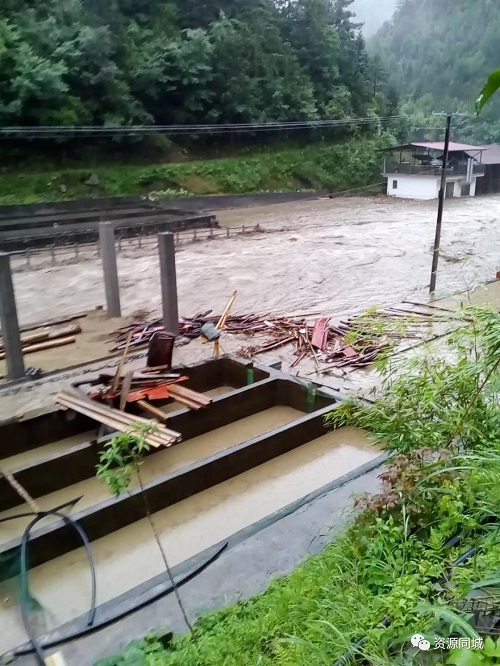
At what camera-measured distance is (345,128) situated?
44531 mm

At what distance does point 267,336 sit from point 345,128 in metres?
37.9

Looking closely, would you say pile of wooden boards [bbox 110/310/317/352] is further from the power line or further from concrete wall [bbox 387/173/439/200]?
concrete wall [bbox 387/173/439/200]

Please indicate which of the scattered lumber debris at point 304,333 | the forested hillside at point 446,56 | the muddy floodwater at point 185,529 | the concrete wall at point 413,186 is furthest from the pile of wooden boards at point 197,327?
the forested hillside at point 446,56

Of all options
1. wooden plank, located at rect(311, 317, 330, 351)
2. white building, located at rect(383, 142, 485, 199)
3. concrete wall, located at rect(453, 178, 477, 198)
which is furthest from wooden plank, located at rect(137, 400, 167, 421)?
concrete wall, located at rect(453, 178, 477, 198)

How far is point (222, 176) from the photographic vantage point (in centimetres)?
3534

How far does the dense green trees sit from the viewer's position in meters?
30.5

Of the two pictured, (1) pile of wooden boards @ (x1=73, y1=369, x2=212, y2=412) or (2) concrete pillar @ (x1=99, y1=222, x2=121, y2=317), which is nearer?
(1) pile of wooden boards @ (x1=73, y1=369, x2=212, y2=412)

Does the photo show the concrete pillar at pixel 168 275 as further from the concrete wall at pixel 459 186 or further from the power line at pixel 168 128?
the concrete wall at pixel 459 186

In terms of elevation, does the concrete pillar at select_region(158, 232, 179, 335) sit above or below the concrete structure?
above

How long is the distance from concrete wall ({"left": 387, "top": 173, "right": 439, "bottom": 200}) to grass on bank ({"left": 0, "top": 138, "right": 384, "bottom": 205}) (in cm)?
389

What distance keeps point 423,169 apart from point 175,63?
1704 cm

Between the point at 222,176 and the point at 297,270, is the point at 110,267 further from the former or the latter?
the point at 222,176

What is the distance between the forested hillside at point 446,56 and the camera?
59969 mm

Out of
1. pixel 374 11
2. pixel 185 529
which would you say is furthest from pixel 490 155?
pixel 374 11
